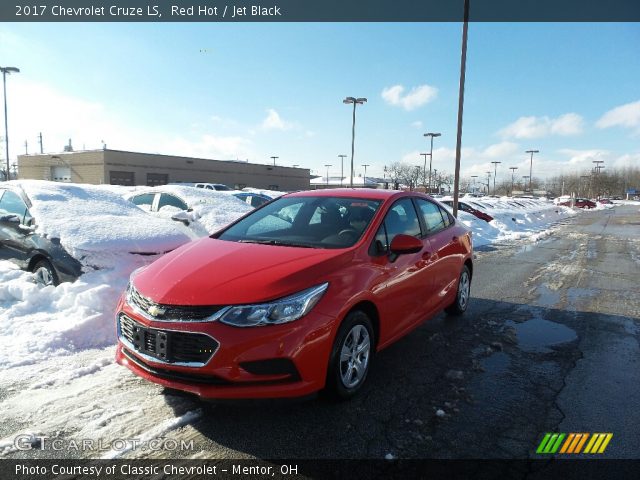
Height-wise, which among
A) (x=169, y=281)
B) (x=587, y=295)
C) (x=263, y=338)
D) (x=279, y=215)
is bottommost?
(x=587, y=295)

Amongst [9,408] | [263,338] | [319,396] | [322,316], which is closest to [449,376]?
[319,396]

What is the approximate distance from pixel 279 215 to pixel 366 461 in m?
2.53

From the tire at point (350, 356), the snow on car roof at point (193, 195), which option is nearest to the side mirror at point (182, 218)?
the snow on car roof at point (193, 195)

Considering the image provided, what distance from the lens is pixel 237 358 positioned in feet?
8.85

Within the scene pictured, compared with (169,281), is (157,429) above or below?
below

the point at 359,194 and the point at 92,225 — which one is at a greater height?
the point at 359,194

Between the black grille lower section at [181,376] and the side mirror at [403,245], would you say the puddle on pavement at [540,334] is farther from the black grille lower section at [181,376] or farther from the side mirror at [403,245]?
the black grille lower section at [181,376]

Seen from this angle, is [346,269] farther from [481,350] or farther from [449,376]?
[481,350]

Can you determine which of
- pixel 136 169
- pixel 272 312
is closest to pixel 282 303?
pixel 272 312

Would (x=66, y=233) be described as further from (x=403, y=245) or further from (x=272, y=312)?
(x=403, y=245)

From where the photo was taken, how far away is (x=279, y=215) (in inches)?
175

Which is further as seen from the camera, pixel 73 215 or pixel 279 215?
pixel 73 215

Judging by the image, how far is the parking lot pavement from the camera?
110 inches

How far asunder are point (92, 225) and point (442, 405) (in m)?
4.97
